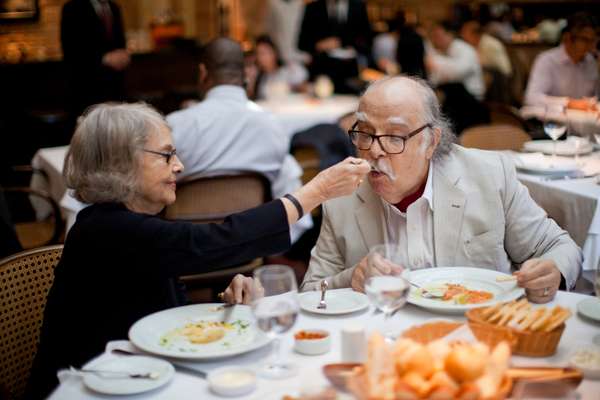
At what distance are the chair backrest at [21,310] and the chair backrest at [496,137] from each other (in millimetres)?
2696

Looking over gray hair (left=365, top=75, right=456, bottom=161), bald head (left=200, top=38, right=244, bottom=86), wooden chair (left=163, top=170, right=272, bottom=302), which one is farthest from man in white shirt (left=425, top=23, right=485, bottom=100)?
gray hair (left=365, top=75, right=456, bottom=161)

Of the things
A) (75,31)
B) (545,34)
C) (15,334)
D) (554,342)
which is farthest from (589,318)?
(545,34)

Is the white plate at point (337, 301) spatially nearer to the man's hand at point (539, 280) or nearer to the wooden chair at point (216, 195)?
the man's hand at point (539, 280)

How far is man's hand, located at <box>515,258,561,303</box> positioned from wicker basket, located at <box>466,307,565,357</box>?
33 cm

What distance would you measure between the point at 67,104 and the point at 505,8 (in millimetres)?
7885

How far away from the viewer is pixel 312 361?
1.72 meters

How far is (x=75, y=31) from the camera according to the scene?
6859mm

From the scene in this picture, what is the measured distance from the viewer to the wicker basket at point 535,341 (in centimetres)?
167

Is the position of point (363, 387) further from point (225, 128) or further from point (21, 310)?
point (225, 128)

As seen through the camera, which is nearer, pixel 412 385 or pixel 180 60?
pixel 412 385

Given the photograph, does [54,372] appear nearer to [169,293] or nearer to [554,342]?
[169,293]

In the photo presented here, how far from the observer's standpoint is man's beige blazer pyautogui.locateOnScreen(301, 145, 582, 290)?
2.49m

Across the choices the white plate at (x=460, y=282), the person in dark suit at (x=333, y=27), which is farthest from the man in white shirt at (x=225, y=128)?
the person in dark suit at (x=333, y=27)

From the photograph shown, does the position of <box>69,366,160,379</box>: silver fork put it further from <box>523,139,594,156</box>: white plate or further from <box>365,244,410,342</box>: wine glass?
<box>523,139,594,156</box>: white plate
